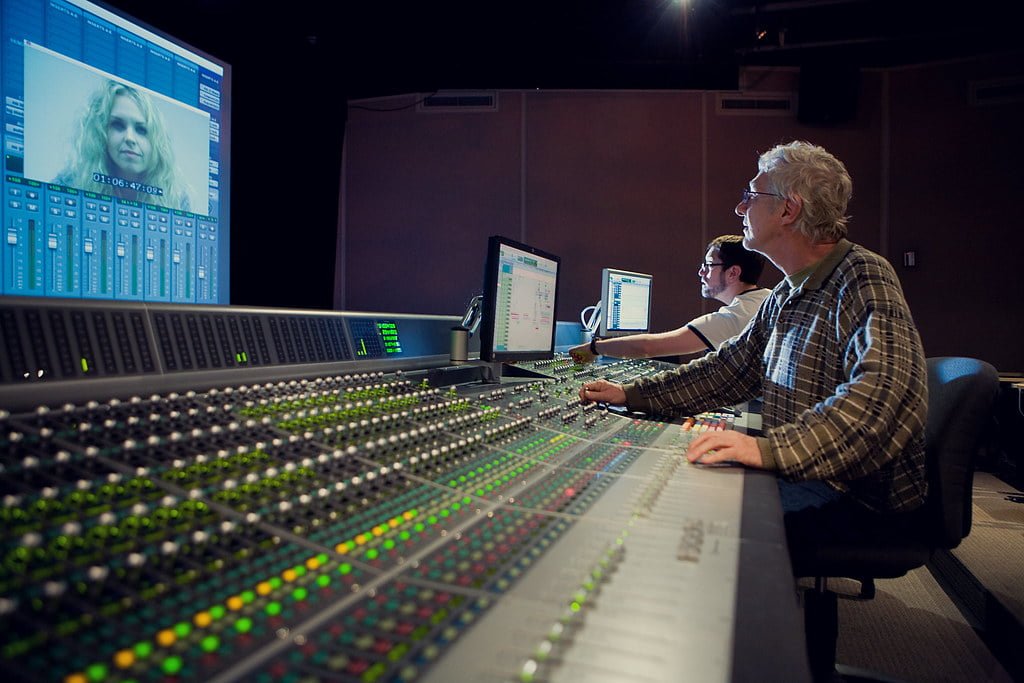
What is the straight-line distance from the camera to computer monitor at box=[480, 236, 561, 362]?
5.81ft

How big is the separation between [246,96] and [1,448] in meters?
3.35

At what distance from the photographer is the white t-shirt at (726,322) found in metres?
3.01

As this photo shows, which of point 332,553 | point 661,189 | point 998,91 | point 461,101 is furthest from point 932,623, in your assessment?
point 461,101

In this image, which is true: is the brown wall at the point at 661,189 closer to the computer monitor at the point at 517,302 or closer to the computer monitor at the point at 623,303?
the computer monitor at the point at 623,303

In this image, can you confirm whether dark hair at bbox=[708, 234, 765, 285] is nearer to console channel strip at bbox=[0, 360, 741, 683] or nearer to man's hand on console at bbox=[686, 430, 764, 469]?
man's hand on console at bbox=[686, 430, 764, 469]

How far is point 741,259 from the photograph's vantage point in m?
3.36

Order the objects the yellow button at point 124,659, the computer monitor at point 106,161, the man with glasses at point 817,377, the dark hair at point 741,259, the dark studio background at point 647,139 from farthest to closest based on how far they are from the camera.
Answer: the dark studio background at point 647,139, the dark hair at point 741,259, the computer monitor at point 106,161, the man with glasses at point 817,377, the yellow button at point 124,659

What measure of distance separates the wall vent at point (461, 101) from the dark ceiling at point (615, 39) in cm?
7

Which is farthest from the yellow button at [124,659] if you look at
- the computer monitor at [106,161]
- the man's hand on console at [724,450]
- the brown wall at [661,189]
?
the brown wall at [661,189]

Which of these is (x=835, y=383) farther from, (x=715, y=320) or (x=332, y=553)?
(x=715, y=320)

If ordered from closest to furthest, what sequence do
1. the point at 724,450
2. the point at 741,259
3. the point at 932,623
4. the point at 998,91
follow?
1. the point at 724,450
2. the point at 932,623
3. the point at 741,259
4. the point at 998,91

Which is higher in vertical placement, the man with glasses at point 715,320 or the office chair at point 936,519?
the man with glasses at point 715,320

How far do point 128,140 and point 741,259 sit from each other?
2.80 metres

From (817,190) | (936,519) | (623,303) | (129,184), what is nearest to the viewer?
(936,519)
